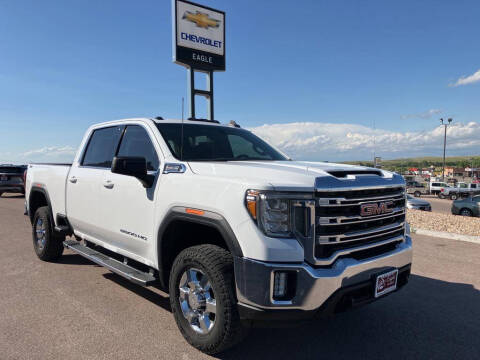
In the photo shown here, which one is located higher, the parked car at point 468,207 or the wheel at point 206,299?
the wheel at point 206,299

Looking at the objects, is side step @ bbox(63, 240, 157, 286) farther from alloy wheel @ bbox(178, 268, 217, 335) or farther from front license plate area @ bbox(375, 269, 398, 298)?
front license plate area @ bbox(375, 269, 398, 298)

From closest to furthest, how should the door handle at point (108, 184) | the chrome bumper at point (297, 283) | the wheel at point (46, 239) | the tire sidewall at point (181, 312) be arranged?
the chrome bumper at point (297, 283) → the tire sidewall at point (181, 312) → the door handle at point (108, 184) → the wheel at point (46, 239)

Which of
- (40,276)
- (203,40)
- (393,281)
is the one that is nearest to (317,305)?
(393,281)

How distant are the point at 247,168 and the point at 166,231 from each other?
0.96 m

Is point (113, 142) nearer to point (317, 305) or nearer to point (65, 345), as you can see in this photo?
point (65, 345)

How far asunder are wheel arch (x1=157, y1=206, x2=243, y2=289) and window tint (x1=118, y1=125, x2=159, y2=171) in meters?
Result: 0.65

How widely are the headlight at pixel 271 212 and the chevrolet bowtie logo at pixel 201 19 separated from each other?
54.8 ft

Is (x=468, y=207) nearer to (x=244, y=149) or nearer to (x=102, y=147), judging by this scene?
(x=244, y=149)

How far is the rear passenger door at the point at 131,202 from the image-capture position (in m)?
3.41

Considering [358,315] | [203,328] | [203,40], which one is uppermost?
[203,40]

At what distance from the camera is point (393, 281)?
9.75 ft

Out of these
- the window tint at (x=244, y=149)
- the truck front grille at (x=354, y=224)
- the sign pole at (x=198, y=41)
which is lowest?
the truck front grille at (x=354, y=224)

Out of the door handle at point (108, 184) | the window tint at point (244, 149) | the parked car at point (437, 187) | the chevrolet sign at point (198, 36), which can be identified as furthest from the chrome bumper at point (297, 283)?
the parked car at point (437, 187)

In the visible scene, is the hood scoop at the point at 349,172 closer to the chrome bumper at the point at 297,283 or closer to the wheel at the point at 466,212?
the chrome bumper at the point at 297,283
